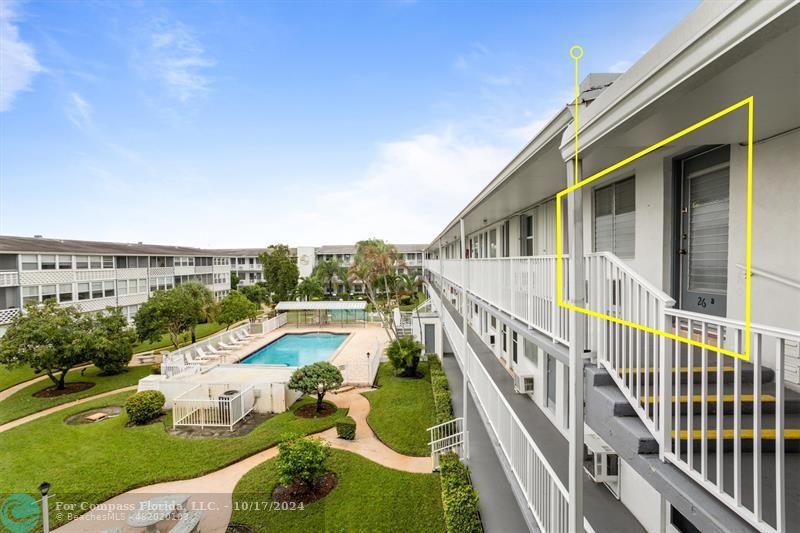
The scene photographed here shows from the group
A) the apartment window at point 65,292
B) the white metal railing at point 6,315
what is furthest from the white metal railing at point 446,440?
the apartment window at point 65,292

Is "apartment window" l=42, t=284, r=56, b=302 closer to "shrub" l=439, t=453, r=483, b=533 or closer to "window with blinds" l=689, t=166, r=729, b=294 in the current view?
"shrub" l=439, t=453, r=483, b=533

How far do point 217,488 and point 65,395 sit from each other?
13.6 meters

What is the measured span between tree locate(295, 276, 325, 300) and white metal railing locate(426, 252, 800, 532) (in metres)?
42.3

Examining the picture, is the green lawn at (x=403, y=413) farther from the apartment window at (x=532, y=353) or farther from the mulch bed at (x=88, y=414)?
the mulch bed at (x=88, y=414)

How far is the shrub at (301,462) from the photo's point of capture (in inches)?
379

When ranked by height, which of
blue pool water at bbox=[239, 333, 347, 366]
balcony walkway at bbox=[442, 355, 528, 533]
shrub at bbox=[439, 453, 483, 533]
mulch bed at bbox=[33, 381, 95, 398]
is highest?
shrub at bbox=[439, 453, 483, 533]

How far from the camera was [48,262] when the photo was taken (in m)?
26.4

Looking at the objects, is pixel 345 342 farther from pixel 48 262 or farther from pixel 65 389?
pixel 48 262

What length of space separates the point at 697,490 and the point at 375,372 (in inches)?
755

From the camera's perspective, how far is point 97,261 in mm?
30688

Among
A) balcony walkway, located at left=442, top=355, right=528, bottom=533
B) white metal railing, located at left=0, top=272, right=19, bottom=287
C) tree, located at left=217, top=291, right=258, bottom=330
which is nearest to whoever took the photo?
balcony walkway, located at left=442, top=355, right=528, bottom=533

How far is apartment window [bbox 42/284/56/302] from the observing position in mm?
25938

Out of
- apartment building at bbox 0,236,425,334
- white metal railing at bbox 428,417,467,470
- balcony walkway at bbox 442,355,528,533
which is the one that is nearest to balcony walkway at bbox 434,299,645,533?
balcony walkway at bbox 442,355,528,533

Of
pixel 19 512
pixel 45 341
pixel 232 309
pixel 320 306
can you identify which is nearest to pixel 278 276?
pixel 320 306
